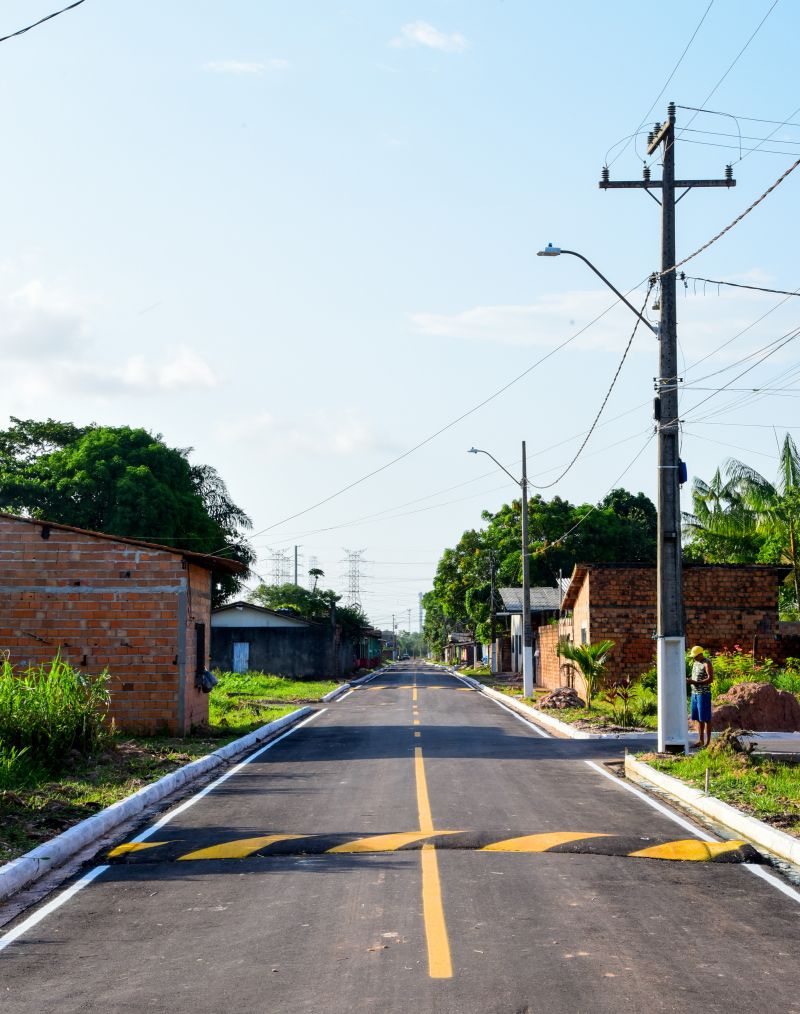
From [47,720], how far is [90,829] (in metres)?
4.50

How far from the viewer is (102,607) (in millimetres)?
21719

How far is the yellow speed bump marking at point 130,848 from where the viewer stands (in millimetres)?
10039

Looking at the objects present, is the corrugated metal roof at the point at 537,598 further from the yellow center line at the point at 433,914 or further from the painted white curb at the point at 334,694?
the yellow center line at the point at 433,914

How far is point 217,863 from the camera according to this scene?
969cm

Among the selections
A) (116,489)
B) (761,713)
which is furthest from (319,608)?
(761,713)

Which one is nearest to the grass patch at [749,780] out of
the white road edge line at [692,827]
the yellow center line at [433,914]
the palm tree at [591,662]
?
the white road edge line at [692,827]

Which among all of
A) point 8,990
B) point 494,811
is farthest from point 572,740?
point 8,990

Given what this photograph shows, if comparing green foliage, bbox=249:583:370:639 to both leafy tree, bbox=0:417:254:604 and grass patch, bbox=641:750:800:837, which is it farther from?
grass patch, bbox=641:750:800:837

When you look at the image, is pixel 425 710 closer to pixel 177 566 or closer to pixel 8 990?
pixel 177 566

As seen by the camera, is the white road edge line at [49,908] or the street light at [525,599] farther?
the street light at [525,599]

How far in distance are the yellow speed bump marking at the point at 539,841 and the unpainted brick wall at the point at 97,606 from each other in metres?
12.1

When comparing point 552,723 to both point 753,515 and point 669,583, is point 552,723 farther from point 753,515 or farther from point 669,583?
point 753,515

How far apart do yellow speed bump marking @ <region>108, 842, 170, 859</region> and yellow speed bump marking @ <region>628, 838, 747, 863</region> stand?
4.55 metres

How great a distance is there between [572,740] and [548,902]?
1418 cm
